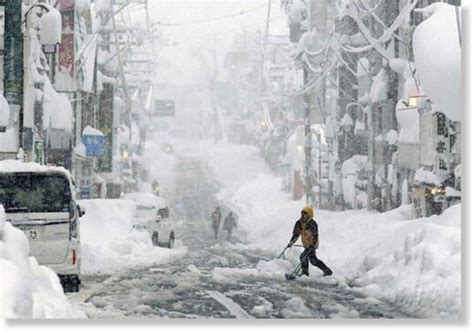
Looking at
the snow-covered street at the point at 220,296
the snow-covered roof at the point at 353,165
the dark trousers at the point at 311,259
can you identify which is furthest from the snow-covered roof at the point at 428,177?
the snow-covered roof at the point at 353,165

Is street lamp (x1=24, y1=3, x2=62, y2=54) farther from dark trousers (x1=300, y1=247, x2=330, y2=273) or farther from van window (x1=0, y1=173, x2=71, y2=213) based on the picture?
dark trousers (x1=300, y1=247, x2=330, y2=273)

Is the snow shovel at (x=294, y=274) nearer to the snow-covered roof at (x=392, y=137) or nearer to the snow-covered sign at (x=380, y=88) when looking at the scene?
the snow-covered roof at (x=392, y=137)

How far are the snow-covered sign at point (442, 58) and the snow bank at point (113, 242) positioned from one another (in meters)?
7.59

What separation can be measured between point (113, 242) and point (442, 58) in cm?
1066

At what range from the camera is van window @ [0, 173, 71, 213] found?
1364 cm

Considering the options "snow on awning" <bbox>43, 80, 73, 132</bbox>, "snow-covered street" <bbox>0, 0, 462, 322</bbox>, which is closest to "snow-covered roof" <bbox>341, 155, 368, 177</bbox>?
"snow-covered street" <bbox>0, 0, 462, 322</bbox>

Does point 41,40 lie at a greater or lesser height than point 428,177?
greater

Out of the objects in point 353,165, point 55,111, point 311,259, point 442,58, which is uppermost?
point 442,58

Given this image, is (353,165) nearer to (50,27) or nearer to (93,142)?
(93,142)

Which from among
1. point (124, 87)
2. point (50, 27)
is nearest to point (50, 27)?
point (50, 27)

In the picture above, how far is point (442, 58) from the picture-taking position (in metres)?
14.3

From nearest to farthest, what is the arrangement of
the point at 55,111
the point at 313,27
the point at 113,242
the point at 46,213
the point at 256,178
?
Result: the point at 46,213 → the point at 113,242 → the point at 55,111 → the point at 313,27 → the point at 256,178

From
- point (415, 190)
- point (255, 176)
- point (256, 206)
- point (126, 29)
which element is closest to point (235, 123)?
point (255, 176)

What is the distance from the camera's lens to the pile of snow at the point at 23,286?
29.1ft
